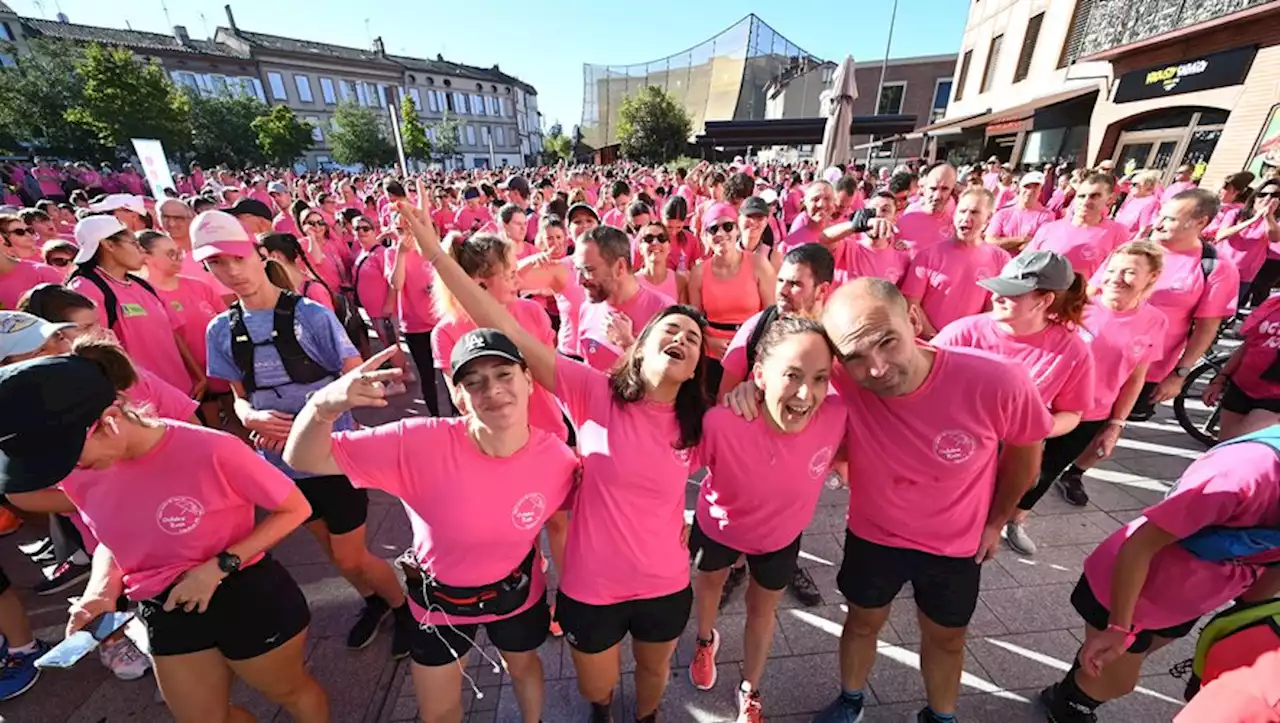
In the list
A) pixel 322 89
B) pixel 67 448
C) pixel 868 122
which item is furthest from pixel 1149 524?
pixel 322 89

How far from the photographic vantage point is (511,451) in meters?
1.92

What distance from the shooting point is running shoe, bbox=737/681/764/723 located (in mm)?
2500

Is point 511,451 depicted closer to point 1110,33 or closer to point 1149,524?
point 1149,524

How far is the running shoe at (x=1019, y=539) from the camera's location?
362 cm

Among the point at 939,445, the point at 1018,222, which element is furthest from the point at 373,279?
the point at 1018,222

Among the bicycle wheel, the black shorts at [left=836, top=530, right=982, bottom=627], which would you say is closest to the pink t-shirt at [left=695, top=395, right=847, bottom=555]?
the black shorts at [left=836, top=530, right=982, bottom=627]

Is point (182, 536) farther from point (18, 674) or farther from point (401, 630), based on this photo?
point (18, 674)

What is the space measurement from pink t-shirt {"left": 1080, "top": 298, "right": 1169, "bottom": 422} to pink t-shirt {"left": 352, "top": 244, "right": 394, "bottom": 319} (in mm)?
6437

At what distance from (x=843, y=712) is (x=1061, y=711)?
1.05 meters

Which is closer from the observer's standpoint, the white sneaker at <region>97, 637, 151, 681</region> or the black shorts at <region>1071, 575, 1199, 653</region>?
the black shorts at <region>1071, 575, 1199, 653</region>

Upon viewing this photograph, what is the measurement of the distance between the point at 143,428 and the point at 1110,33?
22.5 m

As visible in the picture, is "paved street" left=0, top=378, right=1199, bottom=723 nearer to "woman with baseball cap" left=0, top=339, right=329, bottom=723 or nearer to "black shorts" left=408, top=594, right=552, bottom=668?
"black shorts" left=408, top=594, right=552, bottom=668

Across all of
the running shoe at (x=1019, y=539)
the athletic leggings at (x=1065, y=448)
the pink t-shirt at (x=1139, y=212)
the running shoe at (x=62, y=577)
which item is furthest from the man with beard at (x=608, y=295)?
the pink t-shirt at (x=1139, y=212)

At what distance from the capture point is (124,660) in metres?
2.87
